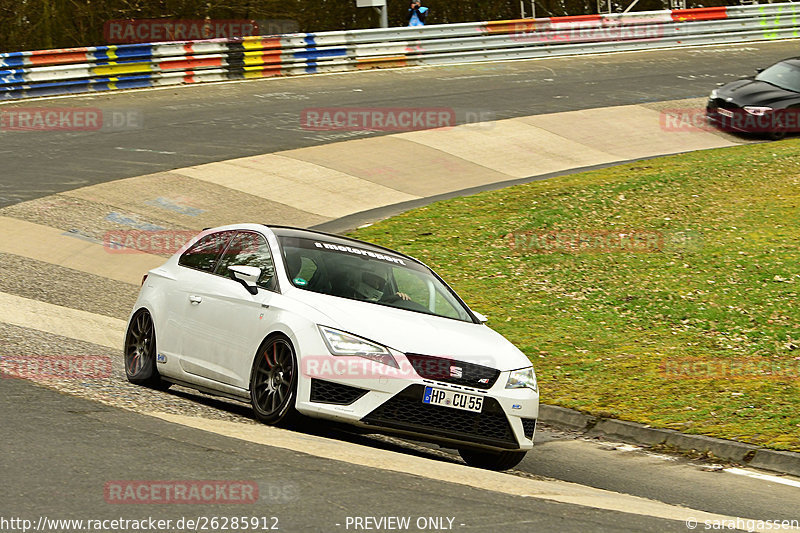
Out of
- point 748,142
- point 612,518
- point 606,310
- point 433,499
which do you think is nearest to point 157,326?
point 433,499

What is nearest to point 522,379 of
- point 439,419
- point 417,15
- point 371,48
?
point 439,419

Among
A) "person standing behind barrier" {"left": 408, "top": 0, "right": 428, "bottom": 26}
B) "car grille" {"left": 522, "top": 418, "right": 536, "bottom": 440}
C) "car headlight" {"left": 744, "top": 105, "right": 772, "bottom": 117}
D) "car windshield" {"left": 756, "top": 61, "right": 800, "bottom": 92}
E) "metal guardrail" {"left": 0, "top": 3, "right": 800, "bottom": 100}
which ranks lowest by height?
"car grille" {"left": 522, "top": 418, "right": 536, "bottom": 440}

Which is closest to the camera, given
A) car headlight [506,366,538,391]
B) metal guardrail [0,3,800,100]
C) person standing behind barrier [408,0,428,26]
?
car headlight [506,366,538,391]

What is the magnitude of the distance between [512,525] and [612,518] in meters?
0.71

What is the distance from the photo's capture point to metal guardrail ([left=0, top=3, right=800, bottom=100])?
25.8 metres

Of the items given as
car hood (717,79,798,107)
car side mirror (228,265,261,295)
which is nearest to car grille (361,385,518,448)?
car side mirror (228,265,261,295)

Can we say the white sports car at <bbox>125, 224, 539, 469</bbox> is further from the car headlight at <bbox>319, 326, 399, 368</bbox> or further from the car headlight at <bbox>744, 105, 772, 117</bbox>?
the car headlight at <bbox>744, 105, 772, 117</bbox>

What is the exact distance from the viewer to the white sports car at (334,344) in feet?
24.7

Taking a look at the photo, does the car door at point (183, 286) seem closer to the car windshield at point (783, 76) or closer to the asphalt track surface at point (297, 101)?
the asphalt track surface at point (297, 101)

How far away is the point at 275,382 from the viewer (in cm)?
792

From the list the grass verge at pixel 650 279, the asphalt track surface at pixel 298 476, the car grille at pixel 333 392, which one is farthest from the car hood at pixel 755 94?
the car grille at pixel 333 392

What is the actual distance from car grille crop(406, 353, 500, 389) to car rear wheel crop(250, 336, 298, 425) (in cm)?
87

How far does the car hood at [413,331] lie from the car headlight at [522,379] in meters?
0.05

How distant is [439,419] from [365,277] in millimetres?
1616
